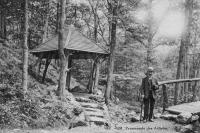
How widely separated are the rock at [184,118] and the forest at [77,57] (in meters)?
1.53

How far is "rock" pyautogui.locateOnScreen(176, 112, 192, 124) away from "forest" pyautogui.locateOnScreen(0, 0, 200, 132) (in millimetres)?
1535

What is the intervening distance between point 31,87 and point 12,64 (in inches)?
117

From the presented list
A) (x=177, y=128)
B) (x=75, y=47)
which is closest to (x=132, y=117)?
(x=177, y=128)

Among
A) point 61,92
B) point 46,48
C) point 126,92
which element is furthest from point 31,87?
point 126,92

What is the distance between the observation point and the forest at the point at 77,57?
1091 cm

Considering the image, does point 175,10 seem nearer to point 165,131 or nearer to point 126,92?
point 126,92

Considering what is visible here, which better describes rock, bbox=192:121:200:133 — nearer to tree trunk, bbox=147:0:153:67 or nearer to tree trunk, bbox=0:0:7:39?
tree trunk, bbox=147:0:153:67

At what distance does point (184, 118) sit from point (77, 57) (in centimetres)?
1260

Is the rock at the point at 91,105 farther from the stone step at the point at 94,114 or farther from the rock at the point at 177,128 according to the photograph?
the rock at the point at 177,128

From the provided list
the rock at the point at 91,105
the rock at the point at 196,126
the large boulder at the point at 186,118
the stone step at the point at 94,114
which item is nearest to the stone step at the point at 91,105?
the rock at the point at 91,105

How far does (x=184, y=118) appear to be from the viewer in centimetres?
837

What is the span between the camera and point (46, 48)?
1723 centimetres

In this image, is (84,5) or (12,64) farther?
(84,5)

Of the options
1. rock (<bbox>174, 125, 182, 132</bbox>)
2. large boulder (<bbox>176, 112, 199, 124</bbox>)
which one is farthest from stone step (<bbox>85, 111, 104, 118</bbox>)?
rock (<bbox>174, 125, 182, 132</bbox>)
